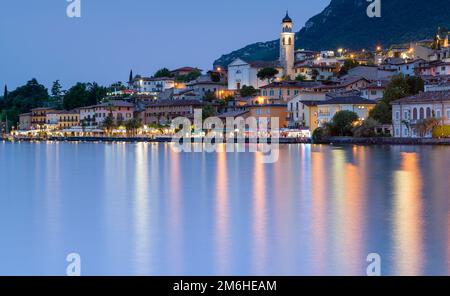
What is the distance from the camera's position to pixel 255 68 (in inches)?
2702

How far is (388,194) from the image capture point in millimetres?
20078

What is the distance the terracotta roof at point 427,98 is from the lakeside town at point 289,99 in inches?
2.3

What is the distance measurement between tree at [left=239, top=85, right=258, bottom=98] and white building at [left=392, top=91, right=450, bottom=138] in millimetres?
20187

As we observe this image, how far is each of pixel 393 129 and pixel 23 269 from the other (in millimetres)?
38386

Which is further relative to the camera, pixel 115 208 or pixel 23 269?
pixel 115 208

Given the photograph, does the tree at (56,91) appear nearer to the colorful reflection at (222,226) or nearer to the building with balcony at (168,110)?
the building with balcony at (168,110)

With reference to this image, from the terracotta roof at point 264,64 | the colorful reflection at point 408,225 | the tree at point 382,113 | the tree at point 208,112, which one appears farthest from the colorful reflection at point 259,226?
the terracotta roof at point 264,64

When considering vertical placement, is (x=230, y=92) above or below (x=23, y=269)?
above

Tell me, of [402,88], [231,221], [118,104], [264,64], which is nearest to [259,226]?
[231,221]

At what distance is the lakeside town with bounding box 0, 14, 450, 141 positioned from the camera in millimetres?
47562

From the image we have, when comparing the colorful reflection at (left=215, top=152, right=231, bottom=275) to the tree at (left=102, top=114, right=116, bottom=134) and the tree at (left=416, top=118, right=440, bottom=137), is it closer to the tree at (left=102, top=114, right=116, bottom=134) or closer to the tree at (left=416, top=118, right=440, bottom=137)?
the tree at (left=416, top=118, right=440, bottom=137)

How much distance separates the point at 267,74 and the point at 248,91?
304 cm

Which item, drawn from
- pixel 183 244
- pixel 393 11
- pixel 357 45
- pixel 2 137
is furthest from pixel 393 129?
pixel 393 11

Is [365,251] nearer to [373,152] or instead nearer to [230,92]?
[373,152]
